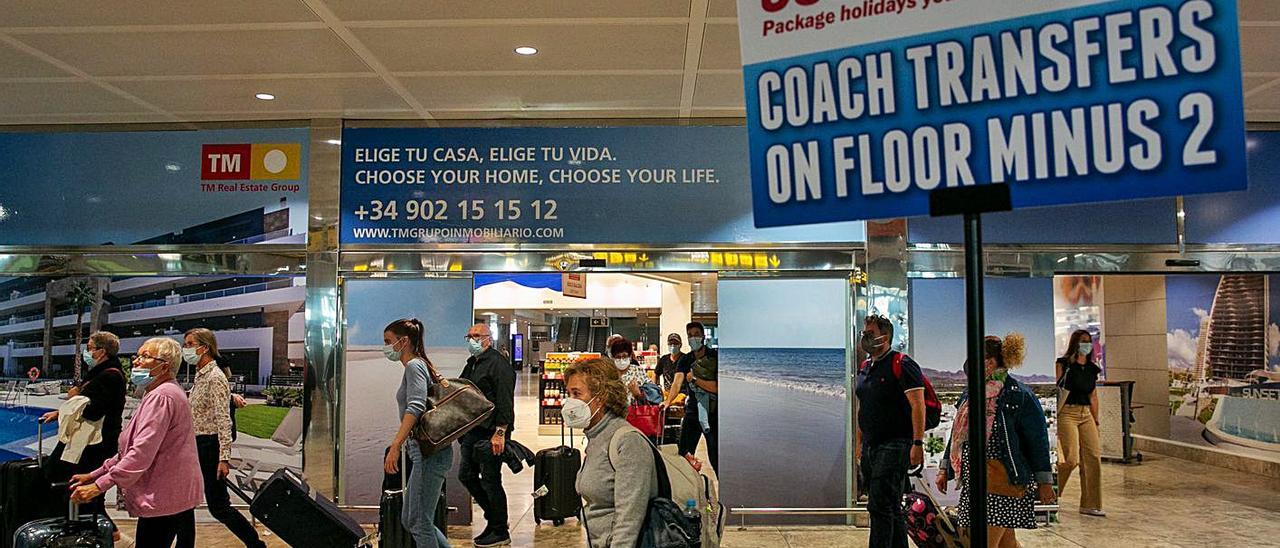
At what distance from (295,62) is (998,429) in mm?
4306

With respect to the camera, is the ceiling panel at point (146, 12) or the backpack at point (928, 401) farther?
the backpack at point (928, 401)

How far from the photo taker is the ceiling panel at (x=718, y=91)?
20.0 ft

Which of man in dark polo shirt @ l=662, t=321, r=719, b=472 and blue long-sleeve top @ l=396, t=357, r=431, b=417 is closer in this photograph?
blue long-sleeve top @ l=396, t=357, r=431, b=417

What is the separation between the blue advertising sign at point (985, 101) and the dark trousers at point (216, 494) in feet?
16.0

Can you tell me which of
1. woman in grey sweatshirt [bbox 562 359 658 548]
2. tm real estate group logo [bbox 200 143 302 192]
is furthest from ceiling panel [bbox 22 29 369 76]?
woman in grey sweatshirt [bbox 562 359 658 548]

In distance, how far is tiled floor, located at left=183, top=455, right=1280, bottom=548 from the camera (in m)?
6.41

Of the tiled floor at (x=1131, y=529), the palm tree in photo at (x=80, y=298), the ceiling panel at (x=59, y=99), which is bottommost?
the tiled floor at (x=1131, y=529)

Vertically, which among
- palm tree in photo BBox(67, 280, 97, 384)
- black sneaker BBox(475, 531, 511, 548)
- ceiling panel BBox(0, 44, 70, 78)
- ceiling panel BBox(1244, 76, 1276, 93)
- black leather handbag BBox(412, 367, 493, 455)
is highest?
ceiling panel BBox(0, 44, 70, 78)

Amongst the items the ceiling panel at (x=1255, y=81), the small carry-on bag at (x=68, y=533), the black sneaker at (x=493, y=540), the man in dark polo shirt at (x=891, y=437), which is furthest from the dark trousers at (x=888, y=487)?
the small carry-on bag at (x=68, y=533)

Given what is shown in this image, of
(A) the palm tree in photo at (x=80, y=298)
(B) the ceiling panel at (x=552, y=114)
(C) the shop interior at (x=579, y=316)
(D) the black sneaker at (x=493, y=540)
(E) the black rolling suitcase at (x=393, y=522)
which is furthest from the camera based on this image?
(C) the shop interior at (x=579, y=316)

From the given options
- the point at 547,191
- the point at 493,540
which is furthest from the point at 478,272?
the point at 493,540

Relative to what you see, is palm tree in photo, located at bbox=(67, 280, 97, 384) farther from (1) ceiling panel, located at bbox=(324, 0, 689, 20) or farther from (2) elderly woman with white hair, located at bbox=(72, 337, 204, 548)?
(1) ceiling panel, located at bbox=(324, 0, 689, 20)

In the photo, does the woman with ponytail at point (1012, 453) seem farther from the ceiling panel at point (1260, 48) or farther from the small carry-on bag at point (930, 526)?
the ceiling panel at point (1260, 48)

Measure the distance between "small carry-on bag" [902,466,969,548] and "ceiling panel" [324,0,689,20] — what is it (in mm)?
2594
